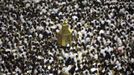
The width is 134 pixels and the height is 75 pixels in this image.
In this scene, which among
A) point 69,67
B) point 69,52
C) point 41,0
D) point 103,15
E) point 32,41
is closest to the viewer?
point 69,67

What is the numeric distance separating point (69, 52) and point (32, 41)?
161 cm

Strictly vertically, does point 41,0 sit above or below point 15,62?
above

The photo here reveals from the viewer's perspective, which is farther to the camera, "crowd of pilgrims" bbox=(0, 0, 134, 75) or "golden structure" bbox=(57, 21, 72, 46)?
"golden structure" bbox=(57, 21, 72, 46)

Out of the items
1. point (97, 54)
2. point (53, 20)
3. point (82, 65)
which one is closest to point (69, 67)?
point (82, 65)

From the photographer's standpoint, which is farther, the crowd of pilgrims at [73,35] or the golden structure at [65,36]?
the golden structure at [65,36]

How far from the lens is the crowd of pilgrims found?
10072mm

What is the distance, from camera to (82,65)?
10000mm

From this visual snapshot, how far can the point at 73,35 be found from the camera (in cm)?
1177

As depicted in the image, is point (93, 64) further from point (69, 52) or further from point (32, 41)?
point (32, 41)

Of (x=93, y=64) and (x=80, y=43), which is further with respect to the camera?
(x=80, y=43)

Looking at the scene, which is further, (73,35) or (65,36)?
(73,35)

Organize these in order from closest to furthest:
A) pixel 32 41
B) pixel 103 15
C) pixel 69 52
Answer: pixel 69 52 < pixel 32 41 < pixel 103 15

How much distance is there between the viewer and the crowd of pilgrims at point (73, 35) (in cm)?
1007

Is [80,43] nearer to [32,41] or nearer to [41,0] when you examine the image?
[32,41]
